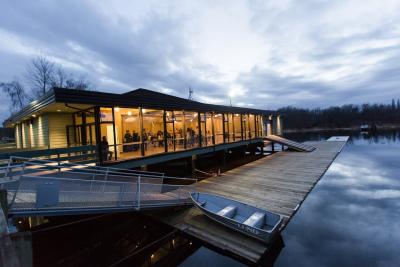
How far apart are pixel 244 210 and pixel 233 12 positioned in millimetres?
13925

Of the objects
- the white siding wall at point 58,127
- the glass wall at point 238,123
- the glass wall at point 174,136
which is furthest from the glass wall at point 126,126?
the glass wall at point 238,123

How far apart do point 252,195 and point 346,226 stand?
10.3 feet

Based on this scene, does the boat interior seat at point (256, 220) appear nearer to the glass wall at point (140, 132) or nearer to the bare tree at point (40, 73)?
the glass wall at point (140, 132)

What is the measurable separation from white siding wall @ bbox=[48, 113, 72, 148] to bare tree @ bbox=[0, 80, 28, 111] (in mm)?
25157

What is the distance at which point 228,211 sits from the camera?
20.1 ft

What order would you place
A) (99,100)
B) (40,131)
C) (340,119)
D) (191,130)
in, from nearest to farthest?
1. (99,100)
2. (40,131)
3. (191,130)
4. (340,119)

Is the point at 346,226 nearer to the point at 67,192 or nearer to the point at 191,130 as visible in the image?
the point at 67,192

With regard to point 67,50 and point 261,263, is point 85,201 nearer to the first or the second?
point 261,263

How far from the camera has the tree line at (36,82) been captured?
25.1 metres

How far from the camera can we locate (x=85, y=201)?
505 cm

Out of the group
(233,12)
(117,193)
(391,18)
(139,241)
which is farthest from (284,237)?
(391,18)

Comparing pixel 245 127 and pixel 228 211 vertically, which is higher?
pixel 245 127

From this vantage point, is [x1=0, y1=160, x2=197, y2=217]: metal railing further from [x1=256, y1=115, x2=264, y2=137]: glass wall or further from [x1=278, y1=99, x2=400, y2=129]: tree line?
[x1=278, y1=99, x2=400, y2=129]: tree line

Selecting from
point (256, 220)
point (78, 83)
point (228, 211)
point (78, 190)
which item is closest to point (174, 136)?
point (228, 211)
